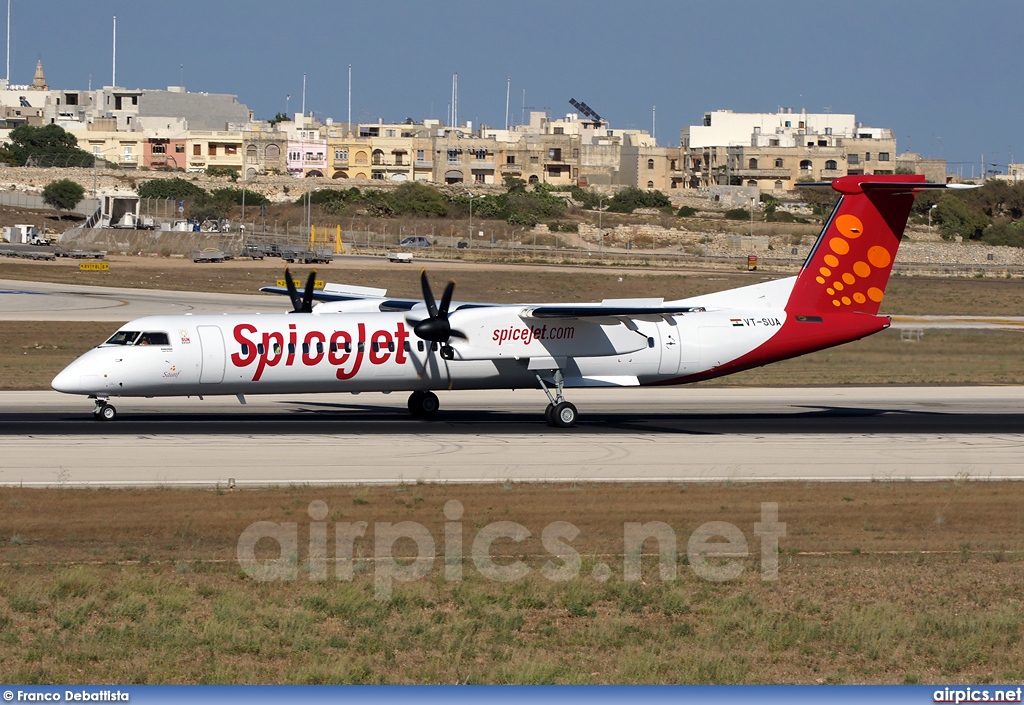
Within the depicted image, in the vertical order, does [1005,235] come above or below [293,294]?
above

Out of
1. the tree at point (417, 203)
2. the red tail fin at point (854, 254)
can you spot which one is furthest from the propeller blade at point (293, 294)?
the tree at point (417, 203)

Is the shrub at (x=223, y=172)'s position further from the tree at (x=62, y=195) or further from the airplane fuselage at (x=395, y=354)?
the airplane fuselage at (x=395, y=354)

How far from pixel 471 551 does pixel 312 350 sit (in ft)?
43.0

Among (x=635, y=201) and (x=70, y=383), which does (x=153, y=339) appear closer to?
(x=70, y=383)

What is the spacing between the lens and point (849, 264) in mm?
31719

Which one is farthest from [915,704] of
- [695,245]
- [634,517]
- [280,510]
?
[695,245]

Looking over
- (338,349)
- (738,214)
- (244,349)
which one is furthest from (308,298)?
(738,214)

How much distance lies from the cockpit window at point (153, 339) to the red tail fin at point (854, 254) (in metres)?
16.2

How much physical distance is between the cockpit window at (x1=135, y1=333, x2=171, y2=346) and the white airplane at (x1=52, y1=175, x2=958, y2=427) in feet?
0.10

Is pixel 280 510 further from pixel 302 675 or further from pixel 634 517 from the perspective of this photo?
pixel 302 675

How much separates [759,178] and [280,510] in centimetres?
17168

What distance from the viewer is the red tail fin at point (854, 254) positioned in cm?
3153

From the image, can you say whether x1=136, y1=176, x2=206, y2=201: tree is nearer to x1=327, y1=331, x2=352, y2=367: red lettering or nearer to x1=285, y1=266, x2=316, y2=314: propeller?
x1=285, y1=266, x2=316, y2=314: propeller

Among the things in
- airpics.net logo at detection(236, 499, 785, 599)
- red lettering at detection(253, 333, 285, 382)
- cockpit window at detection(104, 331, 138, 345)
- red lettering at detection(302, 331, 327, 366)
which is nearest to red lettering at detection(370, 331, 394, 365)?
red lettering at detection(302, 331, 327, 366)
